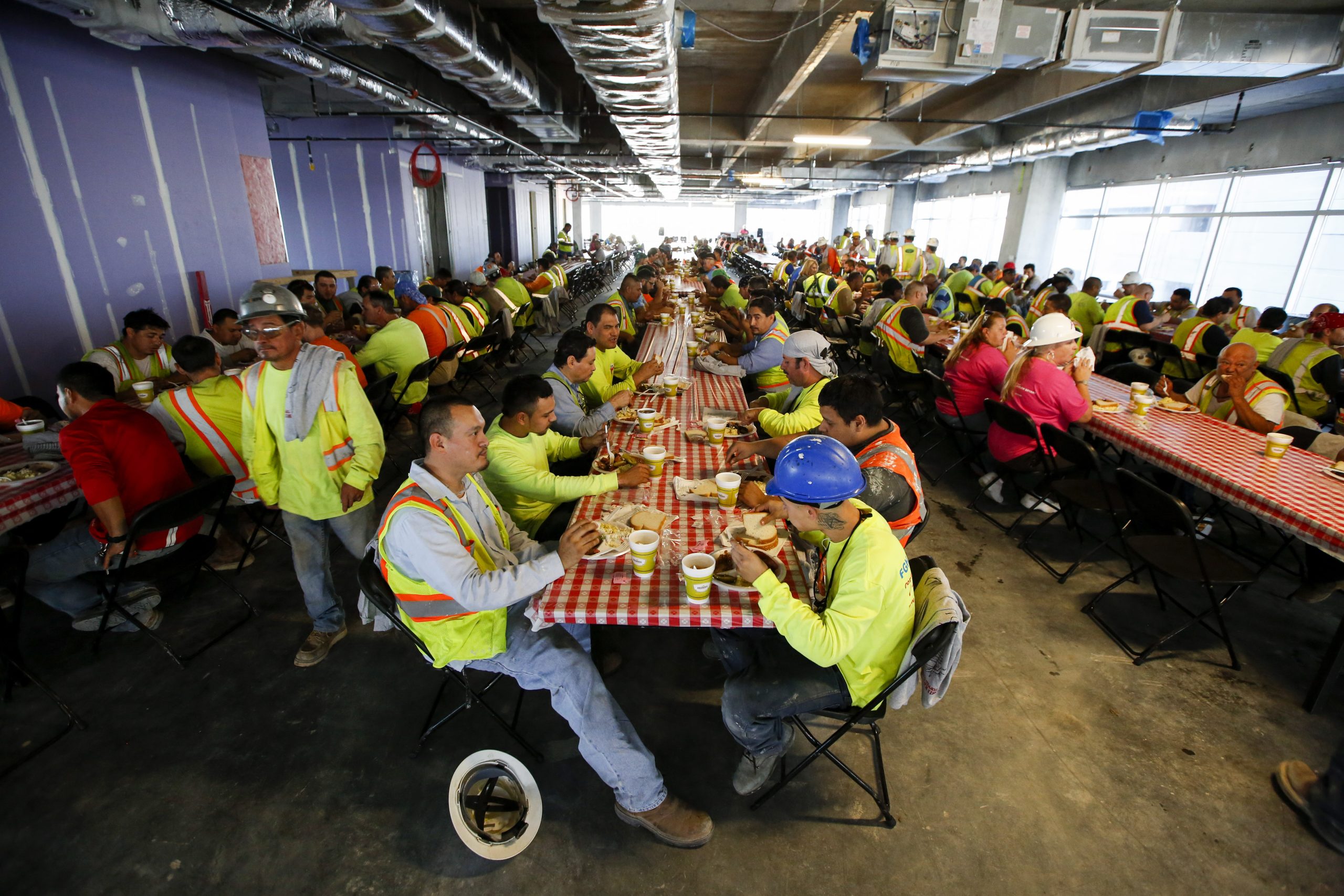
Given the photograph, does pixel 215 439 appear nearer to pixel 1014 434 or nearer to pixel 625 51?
pixel 625 51

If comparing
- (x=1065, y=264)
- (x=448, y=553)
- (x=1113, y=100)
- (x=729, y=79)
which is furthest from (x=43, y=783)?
(x=1065, y=264)

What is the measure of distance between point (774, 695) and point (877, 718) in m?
0.35

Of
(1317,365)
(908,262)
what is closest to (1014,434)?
(1317,365)

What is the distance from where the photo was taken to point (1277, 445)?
138 inches

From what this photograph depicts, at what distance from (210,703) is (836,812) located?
2846 mm

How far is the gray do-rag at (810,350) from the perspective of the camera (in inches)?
146

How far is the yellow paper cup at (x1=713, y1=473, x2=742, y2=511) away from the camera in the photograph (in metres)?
2.63

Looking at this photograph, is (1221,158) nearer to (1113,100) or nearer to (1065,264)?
(1113,100)

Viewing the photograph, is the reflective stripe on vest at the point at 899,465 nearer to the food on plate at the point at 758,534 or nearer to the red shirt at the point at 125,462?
the food on plate at the point at 758,534

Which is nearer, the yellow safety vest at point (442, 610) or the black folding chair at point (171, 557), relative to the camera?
the yellow safety vest at point (442, 610)

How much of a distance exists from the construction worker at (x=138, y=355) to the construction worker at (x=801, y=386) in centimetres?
421

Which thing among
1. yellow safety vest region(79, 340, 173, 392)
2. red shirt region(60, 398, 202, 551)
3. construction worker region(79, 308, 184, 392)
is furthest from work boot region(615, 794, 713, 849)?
yellow safety vest region(79, 340, 173, 392)

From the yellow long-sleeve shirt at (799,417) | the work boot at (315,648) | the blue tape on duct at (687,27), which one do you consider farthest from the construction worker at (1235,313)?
the work boot at (315,648)

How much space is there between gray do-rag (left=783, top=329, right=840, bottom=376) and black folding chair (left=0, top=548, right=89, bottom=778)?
3.87m
